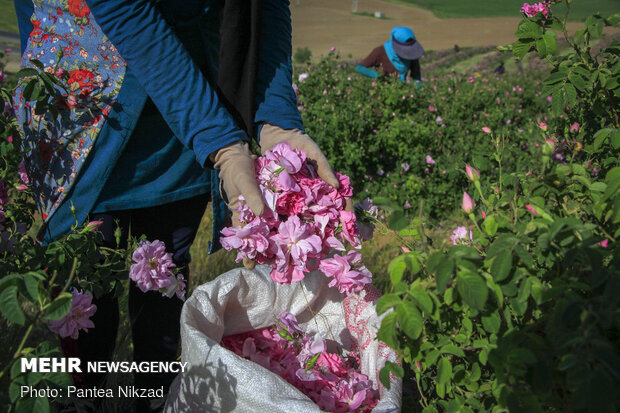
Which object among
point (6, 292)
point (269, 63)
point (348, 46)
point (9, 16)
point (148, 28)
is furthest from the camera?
point (348, 46)

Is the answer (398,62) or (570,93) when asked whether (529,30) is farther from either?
(398,62)

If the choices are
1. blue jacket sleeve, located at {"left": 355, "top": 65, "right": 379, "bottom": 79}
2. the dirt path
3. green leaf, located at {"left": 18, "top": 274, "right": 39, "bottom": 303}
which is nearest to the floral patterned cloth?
green leaf, located at {"left": 18, "top": 274, "right": 39, "bottom": 303}

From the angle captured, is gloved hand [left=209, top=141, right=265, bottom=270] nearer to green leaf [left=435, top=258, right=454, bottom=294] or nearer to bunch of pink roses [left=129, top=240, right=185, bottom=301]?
bunch of pink roses [left=129, top=240, right=185, bottom=301]

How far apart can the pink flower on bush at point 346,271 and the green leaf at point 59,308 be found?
71cm

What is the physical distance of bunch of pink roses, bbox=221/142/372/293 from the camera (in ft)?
4.03

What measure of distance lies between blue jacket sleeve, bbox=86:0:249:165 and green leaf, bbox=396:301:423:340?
66cm

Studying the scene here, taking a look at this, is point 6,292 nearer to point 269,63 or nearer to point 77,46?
point 77,46

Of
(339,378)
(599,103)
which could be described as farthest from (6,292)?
(599,103)

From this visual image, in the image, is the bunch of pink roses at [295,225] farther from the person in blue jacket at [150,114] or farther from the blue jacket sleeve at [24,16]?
the blue jacket sleeve at [24,16]

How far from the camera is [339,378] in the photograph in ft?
4.90

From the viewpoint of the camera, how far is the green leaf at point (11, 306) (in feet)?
2.32

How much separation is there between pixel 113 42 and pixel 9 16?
0.75 m

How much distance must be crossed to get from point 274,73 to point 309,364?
846 mm

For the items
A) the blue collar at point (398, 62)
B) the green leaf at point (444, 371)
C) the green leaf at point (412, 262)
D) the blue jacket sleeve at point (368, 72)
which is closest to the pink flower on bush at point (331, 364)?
the green leaf at point (444, 371)
